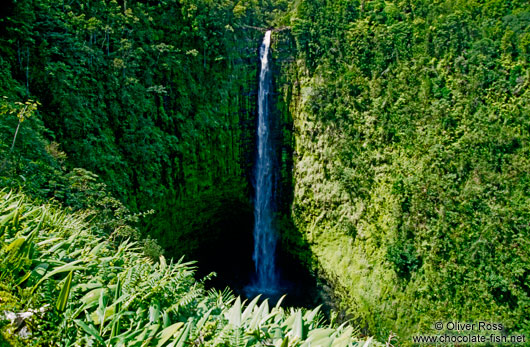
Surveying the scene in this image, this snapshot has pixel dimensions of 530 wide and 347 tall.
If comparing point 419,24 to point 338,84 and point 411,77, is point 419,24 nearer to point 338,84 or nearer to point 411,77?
point 411,77

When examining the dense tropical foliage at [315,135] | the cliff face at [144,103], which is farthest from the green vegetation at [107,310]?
the cliff face at [144,103]

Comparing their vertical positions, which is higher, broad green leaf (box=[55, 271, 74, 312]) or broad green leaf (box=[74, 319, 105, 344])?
broad green leaf (box=[55, 271, 74, 312])

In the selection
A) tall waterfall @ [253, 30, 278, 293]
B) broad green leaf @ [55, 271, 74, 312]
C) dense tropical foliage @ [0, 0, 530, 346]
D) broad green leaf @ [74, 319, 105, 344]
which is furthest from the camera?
tall waterfall @ [253, 30, 278, 293]

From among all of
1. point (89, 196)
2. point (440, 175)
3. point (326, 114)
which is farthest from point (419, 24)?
point (89, 196)

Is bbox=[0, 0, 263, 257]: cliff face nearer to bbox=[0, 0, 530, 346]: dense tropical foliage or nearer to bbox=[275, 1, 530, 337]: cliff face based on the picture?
bbox=[0, 0, 530, 346]: dense tropical foliage

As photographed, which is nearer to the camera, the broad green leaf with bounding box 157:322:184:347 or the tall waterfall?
the broad green leaf with bounding box 157:322:184:347

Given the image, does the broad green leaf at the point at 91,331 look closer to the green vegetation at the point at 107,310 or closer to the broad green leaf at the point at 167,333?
the green vegetation at the point at 107,310

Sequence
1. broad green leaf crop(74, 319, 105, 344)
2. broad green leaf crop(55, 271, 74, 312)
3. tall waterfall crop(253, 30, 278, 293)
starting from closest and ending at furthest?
1. broad green leaf crop(74, 319, 105, 344)
2. broad green leaf crop(55, 271, 74, 312)
3. tall waterfall crop(253, 30, 278, 293)

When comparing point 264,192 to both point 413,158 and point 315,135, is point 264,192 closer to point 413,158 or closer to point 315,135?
point 315,135

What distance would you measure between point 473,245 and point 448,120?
366 centimetres

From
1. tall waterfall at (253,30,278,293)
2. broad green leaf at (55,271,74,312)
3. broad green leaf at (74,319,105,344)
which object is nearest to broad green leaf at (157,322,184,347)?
broad green leaf at (74,319,105,344)

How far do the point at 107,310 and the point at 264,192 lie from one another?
12.6m

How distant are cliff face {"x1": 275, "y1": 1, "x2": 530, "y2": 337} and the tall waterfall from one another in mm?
1094

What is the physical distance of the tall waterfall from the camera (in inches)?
565
